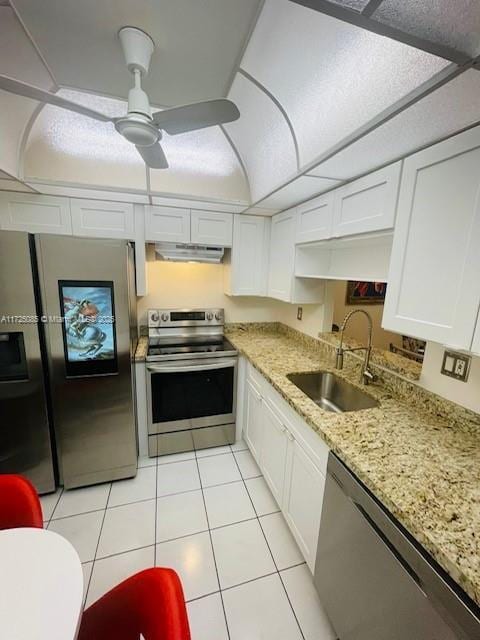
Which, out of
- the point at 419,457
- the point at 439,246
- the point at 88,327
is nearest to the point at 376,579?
the point at 419,457

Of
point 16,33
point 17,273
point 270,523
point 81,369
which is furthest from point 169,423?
point 16,33

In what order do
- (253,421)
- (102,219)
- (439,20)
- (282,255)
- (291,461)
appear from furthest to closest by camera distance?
1. (282,255)
2. (253,421)
3. (102,219)
4. (291,461)
5. (439,20)

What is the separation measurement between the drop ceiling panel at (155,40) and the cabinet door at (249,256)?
114cm

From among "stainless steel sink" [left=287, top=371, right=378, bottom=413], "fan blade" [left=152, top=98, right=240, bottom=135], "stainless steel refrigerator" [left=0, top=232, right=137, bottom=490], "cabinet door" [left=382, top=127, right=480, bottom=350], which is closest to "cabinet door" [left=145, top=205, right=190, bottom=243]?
"stainless steel refrigerator" [left=0, top=232, right=137, bottom=490]

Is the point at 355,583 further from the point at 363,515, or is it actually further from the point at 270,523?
the point at 270,523

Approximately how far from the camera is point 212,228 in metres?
2.35

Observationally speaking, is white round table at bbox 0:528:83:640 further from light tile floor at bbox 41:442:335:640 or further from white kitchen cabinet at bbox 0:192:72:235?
white kitchen cabinet at bbox 0:192:72:235

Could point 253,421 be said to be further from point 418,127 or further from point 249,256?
point 418,127

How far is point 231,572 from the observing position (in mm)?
1424

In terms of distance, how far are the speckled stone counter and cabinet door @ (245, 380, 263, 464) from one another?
0.42 meters

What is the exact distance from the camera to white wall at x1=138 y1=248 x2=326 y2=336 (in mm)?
2594

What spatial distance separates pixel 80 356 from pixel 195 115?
1573 mm

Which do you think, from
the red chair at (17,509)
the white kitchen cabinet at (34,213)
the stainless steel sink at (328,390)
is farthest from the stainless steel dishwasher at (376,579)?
the white kitchen cabinet at (34,213)

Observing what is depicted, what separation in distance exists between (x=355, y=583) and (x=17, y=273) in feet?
7.45
